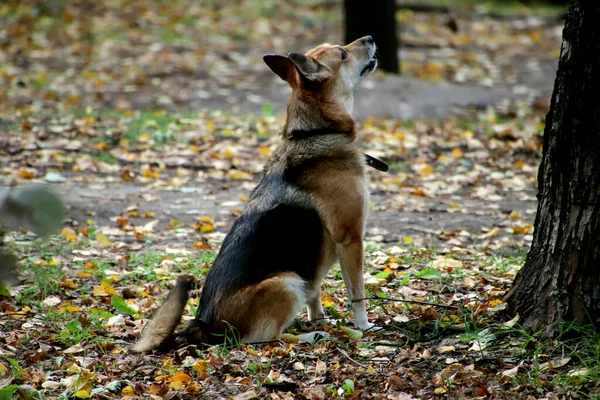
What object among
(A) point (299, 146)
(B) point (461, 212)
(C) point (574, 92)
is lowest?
(B) point (461, 212)

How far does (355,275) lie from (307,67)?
1.49 m

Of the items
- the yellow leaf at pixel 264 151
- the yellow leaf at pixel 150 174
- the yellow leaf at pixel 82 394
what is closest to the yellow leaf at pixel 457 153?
the yellow leaf at pixel 264 151

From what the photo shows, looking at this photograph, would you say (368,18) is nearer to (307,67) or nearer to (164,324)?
(307,67)

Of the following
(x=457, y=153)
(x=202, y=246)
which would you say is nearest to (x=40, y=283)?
(x=202, y=246)

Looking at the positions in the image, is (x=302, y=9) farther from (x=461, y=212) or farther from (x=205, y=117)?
(x=461, y=212)

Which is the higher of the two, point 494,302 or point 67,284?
point 494,302

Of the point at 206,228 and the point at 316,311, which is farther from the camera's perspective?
the point at 206,228

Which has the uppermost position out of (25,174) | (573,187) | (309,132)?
(309,132)

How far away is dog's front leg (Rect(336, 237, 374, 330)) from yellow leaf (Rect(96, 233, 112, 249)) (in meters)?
2.84

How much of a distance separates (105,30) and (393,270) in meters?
14.3

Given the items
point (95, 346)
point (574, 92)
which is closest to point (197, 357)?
point (95, 346)

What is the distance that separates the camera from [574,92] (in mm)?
3807

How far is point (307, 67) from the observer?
4.94 meters

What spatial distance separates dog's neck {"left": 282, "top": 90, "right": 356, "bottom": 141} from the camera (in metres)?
4.98
